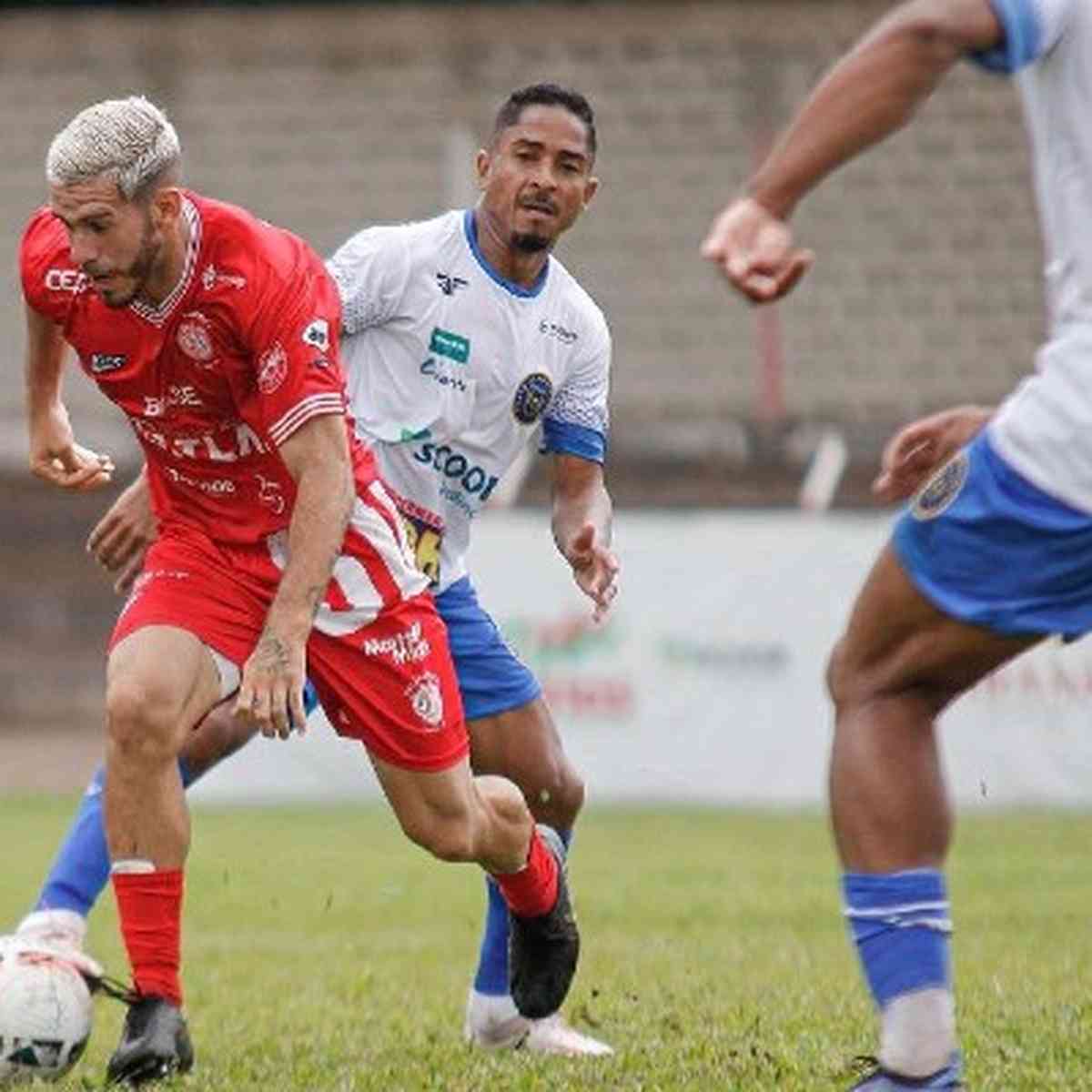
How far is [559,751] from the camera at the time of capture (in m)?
7.71

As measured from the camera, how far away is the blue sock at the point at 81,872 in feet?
24.3

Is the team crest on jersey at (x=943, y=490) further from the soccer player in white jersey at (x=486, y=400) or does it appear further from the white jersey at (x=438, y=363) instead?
the white jersey at (x=438, y=363)

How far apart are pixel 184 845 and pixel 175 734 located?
28cm

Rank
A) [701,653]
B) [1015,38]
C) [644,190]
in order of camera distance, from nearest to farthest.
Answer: [1015,38], [701,653], [644,190]

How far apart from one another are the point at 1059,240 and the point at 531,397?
265 cm

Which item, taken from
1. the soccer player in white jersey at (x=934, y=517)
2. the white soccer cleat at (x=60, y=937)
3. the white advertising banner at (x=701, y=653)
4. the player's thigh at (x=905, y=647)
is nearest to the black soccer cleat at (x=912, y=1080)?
the soccer player in white jersey at (x=934, y=517)

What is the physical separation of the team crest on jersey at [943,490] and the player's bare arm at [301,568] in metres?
1.59

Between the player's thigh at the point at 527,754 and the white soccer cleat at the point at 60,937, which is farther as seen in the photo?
the player's thigh at the point at 527,754

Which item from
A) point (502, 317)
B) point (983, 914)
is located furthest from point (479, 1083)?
point (983, 914)

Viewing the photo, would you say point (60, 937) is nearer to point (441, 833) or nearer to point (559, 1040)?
point (441, 833)

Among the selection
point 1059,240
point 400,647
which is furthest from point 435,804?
point 1059,240

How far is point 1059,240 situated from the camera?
5.12 m

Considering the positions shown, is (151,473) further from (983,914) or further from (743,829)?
(743,829)

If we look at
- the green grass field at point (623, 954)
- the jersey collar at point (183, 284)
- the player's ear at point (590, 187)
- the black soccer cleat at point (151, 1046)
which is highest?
the player's ear at point (590, 187)
